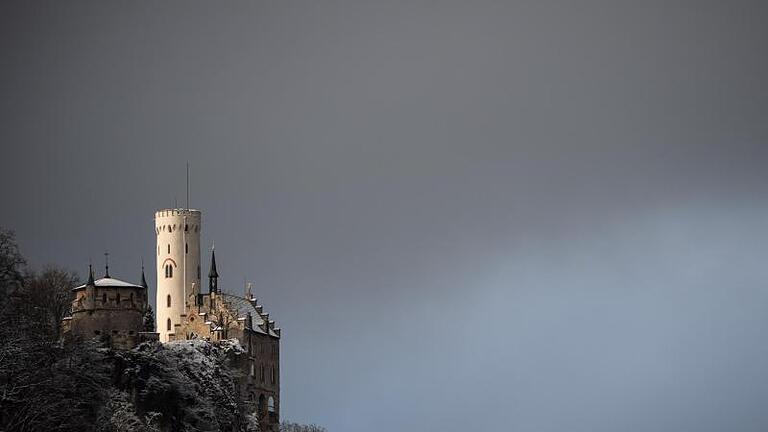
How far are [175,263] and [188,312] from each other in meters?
8.71

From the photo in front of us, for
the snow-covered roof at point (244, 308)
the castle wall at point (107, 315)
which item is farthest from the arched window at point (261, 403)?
the castle wall at point (107, 315)

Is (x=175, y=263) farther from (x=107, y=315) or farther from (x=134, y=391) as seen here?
(x=134, y=391)

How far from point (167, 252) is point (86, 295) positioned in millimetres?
35122

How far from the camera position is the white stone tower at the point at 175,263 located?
19050cm

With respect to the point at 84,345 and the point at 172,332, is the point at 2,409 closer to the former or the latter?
the point at 84,345

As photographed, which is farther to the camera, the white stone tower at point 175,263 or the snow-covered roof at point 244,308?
the white stone tower at point 175,263

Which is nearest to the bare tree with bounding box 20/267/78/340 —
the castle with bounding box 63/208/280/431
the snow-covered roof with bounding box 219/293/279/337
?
the castle with bounding box 63/208/280/431

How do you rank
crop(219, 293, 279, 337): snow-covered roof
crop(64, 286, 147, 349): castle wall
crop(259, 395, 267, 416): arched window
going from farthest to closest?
crop(219, 293, 279, 337): snow-covered roof → crop(259, 395, 267, 416): arched window → crop(64, 286, 147, 349): castle wall

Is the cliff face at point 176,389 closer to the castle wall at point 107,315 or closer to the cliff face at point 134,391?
the cliff face at point 134,391

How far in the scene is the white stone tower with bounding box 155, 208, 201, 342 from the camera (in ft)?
625

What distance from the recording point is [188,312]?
186 meters

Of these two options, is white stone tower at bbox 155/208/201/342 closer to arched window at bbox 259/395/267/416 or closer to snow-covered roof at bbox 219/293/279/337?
snow-covered roof at bbox 219/293/279/337

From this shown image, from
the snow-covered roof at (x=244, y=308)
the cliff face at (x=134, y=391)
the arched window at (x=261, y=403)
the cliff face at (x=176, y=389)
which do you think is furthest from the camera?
the snow-covered roof at (x=244, y=308)

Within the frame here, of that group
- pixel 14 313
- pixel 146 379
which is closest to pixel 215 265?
pixel 146 379
